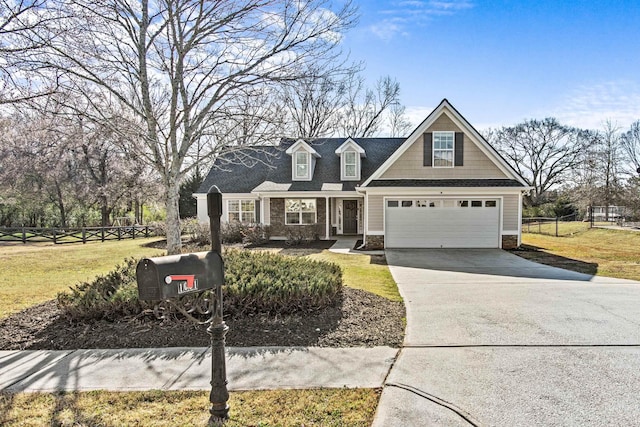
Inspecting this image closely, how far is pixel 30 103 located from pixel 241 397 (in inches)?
212

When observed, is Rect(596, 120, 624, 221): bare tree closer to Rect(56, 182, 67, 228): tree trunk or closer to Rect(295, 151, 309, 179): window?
Rect(295, 151, 309, 179): window

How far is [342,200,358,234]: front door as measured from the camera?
21.8 m

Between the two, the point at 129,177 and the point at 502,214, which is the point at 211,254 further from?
the point at 129,177

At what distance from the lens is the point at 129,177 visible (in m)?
27.3

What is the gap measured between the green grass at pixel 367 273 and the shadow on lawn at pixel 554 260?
18.0ft

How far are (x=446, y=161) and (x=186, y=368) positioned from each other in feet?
48.6

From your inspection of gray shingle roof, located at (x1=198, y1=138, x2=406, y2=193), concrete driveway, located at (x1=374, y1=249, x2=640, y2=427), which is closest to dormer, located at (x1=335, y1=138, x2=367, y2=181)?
gray shingle roof, located at (x1=198, y1=138, x2=406, y2=193)

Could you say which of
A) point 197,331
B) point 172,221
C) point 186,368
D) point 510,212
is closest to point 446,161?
point 510,212

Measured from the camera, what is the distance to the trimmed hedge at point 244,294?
5.80 m

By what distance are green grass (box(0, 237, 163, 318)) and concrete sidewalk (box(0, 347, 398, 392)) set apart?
3.13m

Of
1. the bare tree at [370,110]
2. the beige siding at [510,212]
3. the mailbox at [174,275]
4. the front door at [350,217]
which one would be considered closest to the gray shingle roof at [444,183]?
the beige siding at [510,212]

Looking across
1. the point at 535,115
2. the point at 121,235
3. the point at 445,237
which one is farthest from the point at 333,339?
the point at 535,115

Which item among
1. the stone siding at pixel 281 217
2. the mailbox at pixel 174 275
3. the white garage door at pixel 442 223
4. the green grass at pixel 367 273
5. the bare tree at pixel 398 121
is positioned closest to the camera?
the mailbox at pixel 174 275

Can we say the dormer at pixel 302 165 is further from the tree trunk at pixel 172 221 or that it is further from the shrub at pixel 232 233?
the tree trunk at pixel 172 221
